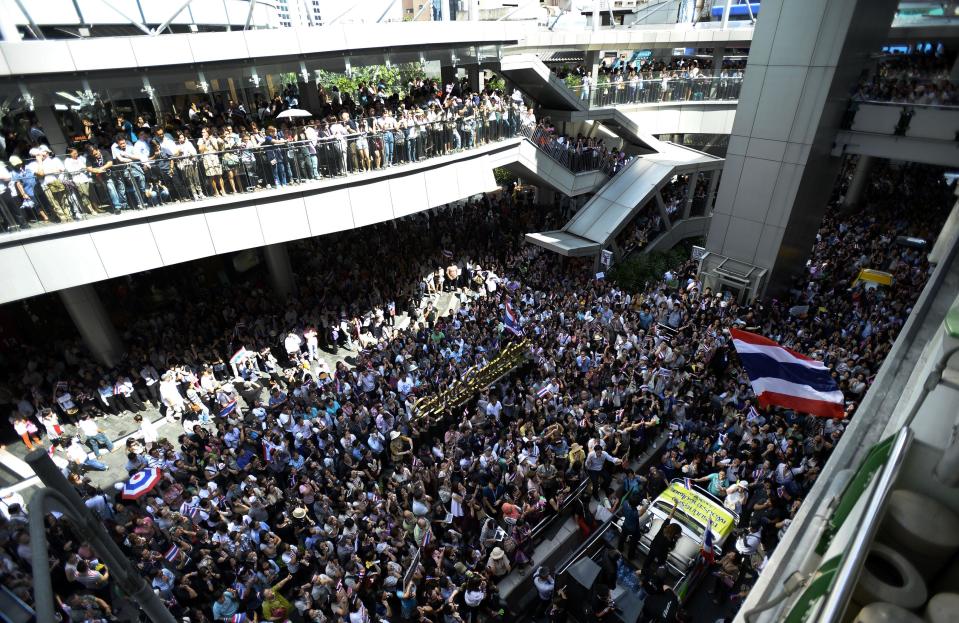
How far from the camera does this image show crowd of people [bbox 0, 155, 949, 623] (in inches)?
333

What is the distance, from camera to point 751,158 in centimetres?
1620

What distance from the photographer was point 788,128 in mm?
15172

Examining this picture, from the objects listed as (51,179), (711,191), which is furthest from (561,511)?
(711,191)

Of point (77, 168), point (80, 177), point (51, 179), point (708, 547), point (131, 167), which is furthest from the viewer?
point (131, 167)

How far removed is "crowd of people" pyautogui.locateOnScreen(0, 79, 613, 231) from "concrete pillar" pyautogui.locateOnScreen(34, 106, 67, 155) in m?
0.15

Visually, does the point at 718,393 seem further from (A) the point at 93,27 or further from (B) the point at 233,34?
(A) the point at 93,27

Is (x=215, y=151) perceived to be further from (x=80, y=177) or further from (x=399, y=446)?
(x=399, y=446)

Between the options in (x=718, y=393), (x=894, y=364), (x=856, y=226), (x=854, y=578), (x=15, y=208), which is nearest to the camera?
(x=854, y=578)

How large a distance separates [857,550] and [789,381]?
740 centimetres

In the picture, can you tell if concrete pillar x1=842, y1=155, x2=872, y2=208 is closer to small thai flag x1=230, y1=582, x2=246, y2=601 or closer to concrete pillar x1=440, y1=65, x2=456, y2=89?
concrete pillar x1=440, y1=65, x2=456, y2=89

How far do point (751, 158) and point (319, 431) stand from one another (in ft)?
49.9

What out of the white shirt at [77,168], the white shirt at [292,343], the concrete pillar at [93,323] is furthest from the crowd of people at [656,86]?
the concrete pillar at [93,323]

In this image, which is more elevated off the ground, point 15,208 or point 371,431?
point 15,208

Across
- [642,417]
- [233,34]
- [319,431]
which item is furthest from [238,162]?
[642,417]
